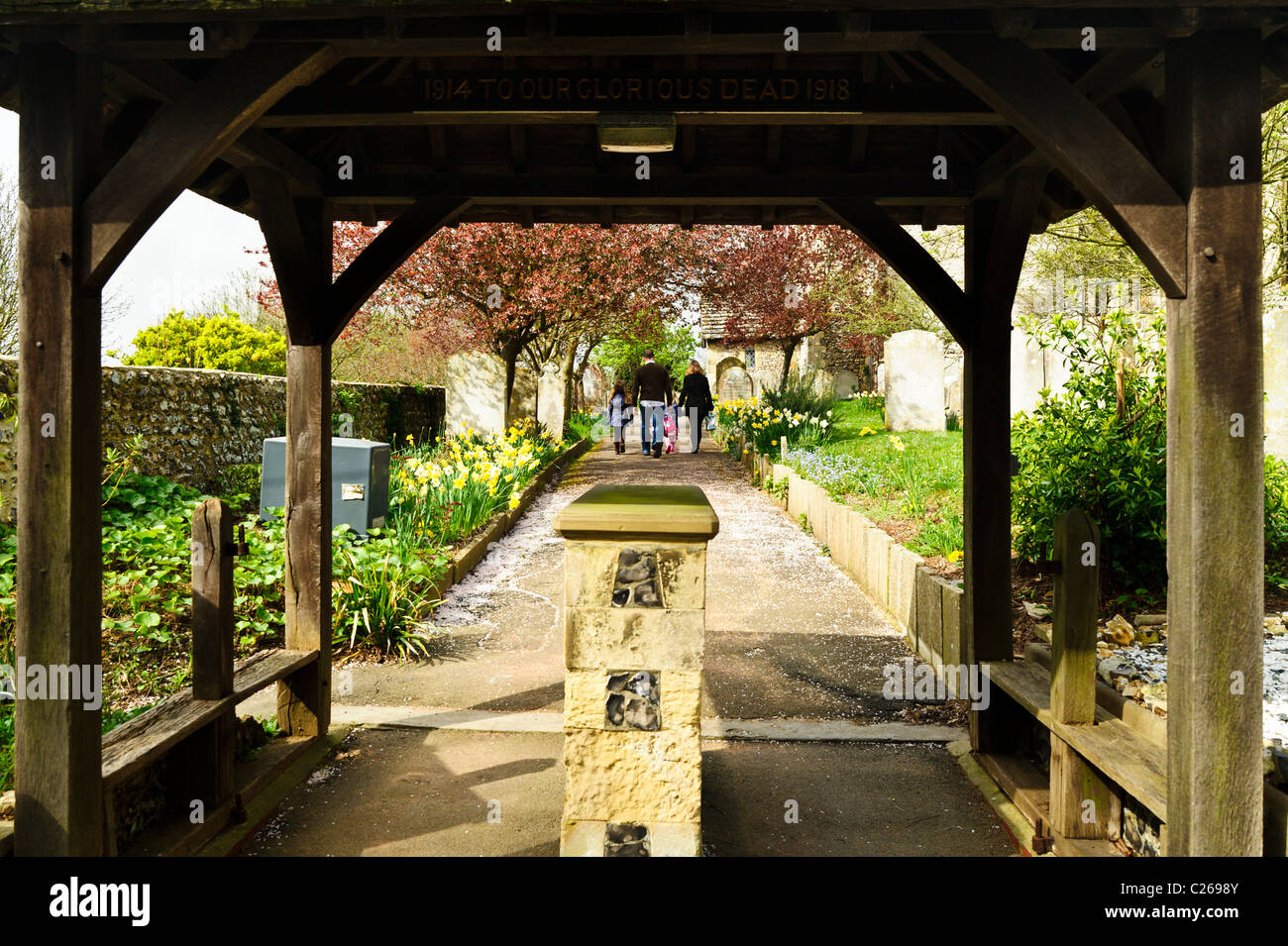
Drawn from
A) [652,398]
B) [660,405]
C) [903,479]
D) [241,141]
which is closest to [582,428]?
[660,405]

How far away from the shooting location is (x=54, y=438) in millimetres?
2711

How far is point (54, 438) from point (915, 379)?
12.6 m

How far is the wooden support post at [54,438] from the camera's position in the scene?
2.69 metres

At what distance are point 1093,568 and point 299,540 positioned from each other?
12.9ft

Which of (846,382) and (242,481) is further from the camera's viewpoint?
(846,382)

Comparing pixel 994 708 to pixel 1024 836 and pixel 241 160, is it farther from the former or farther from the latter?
pixel 241 160

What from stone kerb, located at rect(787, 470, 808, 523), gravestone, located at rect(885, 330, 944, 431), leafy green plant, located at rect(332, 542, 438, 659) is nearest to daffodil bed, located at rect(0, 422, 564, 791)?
leafy green plant, located at rect(332, 542, 438, 659)

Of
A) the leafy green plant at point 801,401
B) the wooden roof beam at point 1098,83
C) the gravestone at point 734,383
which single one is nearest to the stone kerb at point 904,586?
the wooden roof beam at point 1098,83

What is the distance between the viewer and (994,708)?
4.55m

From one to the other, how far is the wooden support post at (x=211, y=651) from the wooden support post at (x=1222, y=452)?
3.59 meters

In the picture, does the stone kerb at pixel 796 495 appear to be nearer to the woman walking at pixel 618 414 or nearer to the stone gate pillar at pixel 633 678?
the woman walking at pixel 618 414

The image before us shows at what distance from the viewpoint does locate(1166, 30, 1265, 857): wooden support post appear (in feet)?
8.75

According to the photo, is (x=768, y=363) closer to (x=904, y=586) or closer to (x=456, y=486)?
(x=456, y=486)

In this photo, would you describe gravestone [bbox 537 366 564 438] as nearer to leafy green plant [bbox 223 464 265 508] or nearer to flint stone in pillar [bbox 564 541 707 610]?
leafy green plant [bbox 223 464 265 508]
